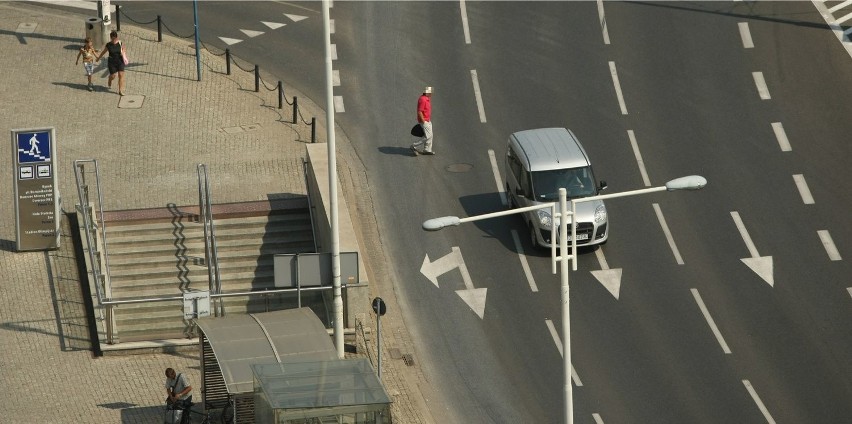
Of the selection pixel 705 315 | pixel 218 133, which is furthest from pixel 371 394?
pixel 218 133

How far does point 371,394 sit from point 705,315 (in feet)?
37.7

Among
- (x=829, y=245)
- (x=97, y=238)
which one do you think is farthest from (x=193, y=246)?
(x=829, y=245)

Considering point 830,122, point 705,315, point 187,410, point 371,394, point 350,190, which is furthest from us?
point 830,122

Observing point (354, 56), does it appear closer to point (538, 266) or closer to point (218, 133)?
point (218, 133)

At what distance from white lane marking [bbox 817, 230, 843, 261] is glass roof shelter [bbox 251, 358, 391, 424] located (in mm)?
14345

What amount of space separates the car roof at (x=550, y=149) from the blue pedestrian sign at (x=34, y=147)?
10.5 m

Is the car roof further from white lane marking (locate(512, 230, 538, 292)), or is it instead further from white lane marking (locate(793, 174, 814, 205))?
white lane marking (locate(793, 174, 814, 205))

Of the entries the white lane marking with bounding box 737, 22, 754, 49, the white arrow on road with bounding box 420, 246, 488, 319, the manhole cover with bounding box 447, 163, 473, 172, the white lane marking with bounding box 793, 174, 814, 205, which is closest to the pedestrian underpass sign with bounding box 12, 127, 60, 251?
the white arrow on road with bounding box 420, 246, 488, 319

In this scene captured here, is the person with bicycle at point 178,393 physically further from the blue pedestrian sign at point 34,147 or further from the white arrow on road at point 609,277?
the white arrow on road at point 609,277

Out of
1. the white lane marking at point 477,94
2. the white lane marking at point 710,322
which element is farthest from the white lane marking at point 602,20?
the white lane marking at point 710,322

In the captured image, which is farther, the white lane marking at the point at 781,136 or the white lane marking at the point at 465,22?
the white lane marking at the point at 465,22

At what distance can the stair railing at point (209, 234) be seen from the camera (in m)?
37.2

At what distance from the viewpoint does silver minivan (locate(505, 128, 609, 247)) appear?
3825cm

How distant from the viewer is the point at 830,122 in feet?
144
